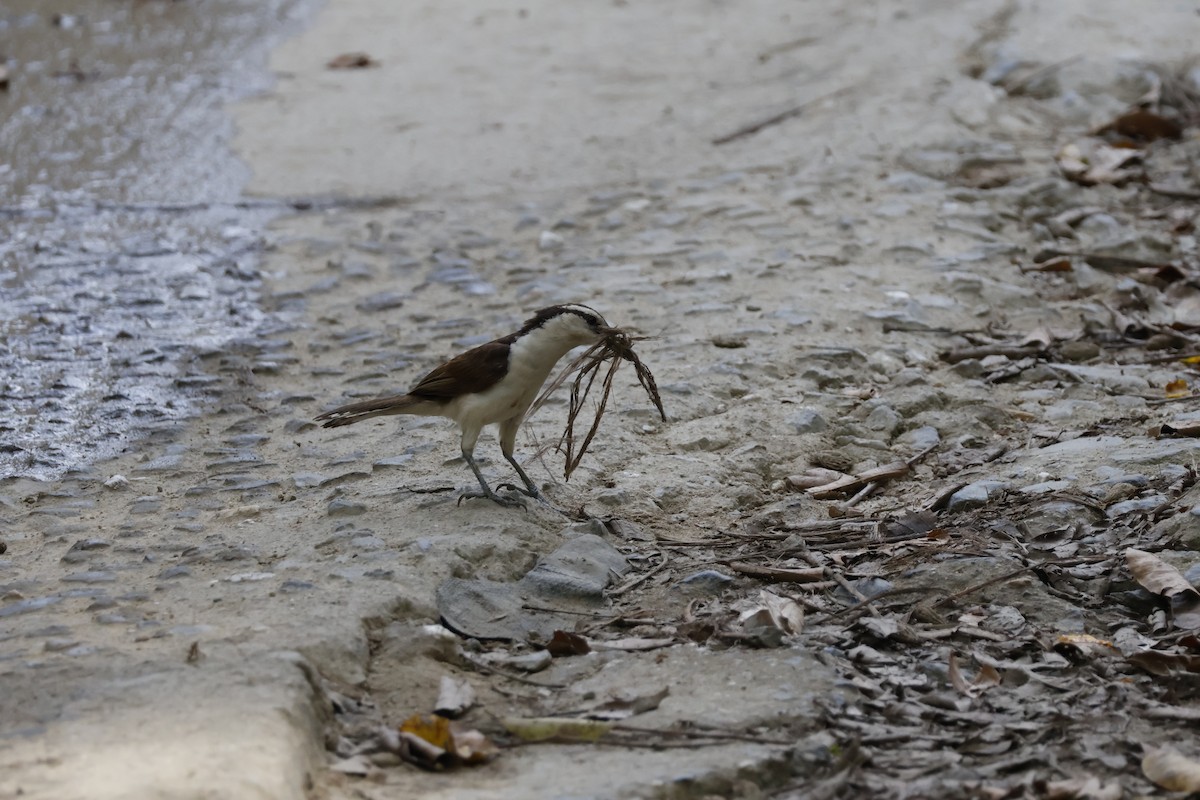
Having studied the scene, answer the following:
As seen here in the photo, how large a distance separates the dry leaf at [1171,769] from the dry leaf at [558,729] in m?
1.08

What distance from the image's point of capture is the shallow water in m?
5.15

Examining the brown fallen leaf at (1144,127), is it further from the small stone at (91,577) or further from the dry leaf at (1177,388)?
the small stone at (91,577)

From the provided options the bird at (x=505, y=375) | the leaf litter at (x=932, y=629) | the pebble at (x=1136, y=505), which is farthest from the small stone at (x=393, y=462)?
the pebble at (x=1136, y=505)

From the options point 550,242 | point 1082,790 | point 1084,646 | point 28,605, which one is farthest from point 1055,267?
point 28,605

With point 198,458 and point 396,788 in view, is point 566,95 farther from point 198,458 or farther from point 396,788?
point 396,788

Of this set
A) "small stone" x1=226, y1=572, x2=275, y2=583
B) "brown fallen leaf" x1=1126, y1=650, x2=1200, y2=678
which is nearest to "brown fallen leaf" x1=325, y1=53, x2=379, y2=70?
"small stone" x1=226, y1=572, x2=275, y2=583

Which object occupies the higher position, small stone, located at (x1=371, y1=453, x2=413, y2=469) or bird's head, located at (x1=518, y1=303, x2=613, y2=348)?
bird's head, located at (x1=518, y1=303, x2=613, y2=348)

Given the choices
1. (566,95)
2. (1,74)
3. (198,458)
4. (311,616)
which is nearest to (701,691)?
(311,616)

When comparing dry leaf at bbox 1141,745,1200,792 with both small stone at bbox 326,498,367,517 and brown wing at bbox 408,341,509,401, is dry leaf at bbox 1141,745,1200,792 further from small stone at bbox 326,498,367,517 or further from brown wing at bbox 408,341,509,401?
small stone at bbox 326,498,367,517

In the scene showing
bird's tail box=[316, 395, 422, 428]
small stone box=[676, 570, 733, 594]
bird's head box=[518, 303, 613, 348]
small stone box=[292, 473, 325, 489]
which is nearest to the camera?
small stone box=[676, 570, 733, 594]

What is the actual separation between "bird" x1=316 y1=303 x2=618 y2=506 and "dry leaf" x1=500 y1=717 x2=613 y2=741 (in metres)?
1.18

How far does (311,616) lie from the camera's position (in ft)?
10.6

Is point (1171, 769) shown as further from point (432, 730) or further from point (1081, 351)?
point (1081, 351)

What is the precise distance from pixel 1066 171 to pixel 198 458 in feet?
15.0
